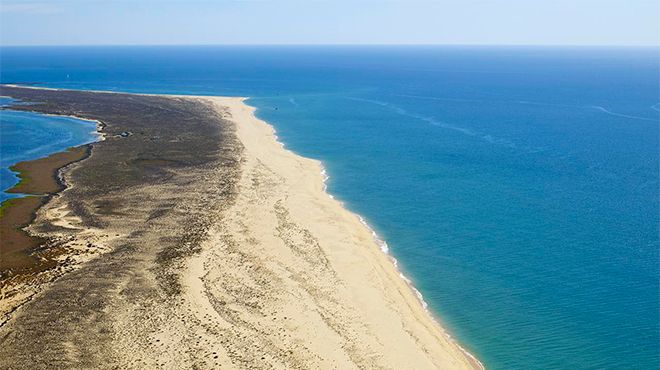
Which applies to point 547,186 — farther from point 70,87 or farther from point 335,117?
point 70,87

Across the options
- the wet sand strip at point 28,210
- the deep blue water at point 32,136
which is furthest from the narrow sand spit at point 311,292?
the deep blue water at point 32,136

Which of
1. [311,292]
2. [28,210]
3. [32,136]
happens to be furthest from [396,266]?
[32,136]

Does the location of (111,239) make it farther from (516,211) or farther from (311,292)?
(516,211)

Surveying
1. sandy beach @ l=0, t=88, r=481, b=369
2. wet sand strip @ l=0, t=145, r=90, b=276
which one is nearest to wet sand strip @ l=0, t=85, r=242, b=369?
sandy beach @ l=0, t=88, r=481, b=369

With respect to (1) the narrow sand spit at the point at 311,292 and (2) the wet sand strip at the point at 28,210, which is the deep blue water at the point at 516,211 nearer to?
(1) the narrow sand spit at the point at 311,292

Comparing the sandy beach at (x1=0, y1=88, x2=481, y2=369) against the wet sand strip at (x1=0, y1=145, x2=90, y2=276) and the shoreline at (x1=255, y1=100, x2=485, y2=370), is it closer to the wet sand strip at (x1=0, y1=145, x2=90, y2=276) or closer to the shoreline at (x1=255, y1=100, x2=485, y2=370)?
the shoreline at (x1=255, y1=100, x2=485, y2=370)

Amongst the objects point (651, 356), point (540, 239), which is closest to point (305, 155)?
point (540, 239)

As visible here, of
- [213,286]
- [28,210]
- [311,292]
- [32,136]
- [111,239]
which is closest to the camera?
[311,292]
